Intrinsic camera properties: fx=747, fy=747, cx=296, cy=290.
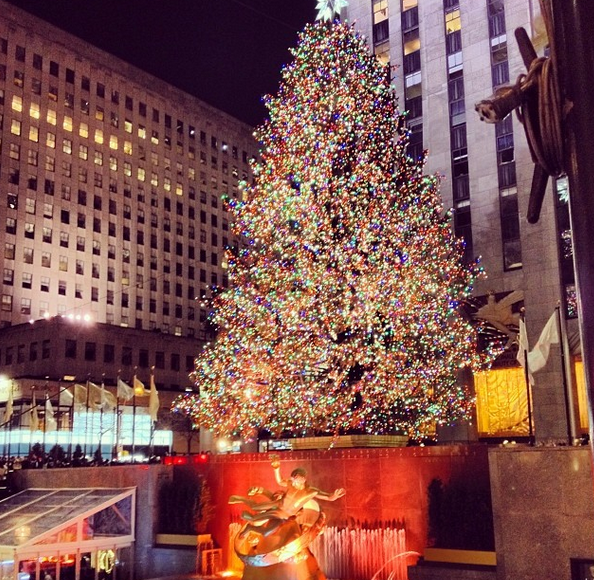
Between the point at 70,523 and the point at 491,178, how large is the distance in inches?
999

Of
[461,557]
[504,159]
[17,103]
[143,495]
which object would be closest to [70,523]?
[143,495]

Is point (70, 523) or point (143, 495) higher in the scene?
point (143, 495)

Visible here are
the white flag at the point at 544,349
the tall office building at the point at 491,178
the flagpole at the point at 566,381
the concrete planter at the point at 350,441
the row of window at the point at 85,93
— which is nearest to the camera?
the flagpole at the point at 566,381

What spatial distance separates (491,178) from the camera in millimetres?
36281

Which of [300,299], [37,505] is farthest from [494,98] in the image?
[37,505]

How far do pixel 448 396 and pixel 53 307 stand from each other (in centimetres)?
6080

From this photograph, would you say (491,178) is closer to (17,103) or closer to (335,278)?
(335,278)

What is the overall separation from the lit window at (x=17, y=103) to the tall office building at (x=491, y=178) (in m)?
48.0

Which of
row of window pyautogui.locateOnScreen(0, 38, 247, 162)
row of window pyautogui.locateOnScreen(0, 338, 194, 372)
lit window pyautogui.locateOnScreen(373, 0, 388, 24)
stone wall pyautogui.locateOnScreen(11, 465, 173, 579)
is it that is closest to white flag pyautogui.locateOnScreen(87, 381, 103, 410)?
stone wall pyautogui.locateOnScreen(11, 465, 173, 579)

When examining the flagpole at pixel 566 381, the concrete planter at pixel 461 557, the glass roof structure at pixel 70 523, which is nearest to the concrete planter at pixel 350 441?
the glass roof structure at pixel 70 523

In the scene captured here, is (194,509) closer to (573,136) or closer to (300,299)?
(300,299)

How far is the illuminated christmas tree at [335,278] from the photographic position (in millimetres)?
24203

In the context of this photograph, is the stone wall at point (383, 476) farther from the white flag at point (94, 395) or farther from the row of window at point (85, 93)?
the row of window at point (85, 93)

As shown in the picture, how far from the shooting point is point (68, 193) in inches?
3246
